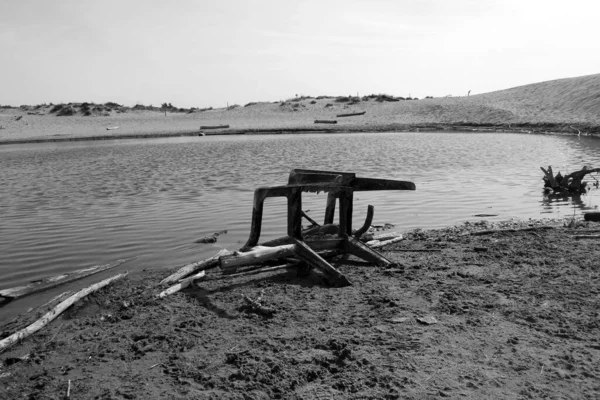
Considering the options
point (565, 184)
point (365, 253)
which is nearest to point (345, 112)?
point (565, 184)

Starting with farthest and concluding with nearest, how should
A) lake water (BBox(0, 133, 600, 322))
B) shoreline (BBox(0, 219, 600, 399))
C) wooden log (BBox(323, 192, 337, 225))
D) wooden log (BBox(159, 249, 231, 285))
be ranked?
lake water (BBox(0, 133, 600, 322)), wooden log (BBox(323, 192, 337, 225)), wooden log (BBox(159, 249, 231, 285)), shoreline (BBox(0, 219, 600, 399))

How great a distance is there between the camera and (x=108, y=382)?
392 cm

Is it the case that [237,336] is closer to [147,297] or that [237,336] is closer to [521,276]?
[147,297]

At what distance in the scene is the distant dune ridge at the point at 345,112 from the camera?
36500 mm

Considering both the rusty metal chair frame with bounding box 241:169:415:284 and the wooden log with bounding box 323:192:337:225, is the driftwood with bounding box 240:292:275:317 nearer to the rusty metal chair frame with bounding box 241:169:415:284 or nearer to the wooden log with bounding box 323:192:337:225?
the rusty metal chair frame with bounding box 241:169:415:284

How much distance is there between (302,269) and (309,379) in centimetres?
260

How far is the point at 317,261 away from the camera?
5.99 metres

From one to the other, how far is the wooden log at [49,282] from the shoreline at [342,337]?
0.83 meters

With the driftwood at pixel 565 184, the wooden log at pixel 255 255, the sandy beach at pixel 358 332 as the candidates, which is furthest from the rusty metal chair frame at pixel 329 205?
Result: the driftwood at pixel 565 184

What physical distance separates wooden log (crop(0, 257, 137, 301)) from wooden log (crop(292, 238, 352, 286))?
285 cm

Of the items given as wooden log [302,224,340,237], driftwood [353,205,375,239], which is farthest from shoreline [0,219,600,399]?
wooden log [302,224,340,237]

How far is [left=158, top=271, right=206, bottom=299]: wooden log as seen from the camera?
5.73m

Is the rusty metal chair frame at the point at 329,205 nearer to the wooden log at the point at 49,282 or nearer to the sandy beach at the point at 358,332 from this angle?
the sandy beach at the point at 358,332

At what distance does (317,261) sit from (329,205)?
1506 millimetres
